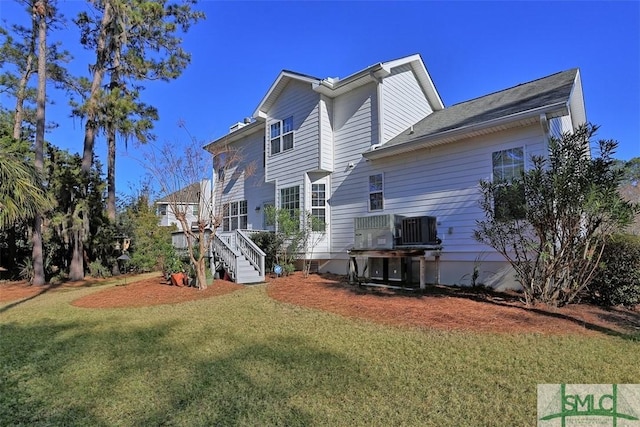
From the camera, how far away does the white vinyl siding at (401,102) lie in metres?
12.1

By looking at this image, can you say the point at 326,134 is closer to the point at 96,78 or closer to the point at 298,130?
the point at 298,130

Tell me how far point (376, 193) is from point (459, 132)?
3.35 meters

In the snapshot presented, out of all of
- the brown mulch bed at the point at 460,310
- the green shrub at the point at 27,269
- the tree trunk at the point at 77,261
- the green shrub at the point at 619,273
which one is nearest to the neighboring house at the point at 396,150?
the brown mulch bed at the point at 460,310

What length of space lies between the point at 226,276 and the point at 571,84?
456 inches

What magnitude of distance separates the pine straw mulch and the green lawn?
1.83 ft

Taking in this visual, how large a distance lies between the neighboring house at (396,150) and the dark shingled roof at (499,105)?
63 millimetres

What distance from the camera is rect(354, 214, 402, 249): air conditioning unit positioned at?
9.77m

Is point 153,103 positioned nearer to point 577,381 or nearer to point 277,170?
point 277,170

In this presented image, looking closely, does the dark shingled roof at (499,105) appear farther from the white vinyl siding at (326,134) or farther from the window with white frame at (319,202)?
the window with white frame at (319,202)

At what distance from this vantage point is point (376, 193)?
11.8 meters

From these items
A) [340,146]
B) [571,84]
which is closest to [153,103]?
[340,146]

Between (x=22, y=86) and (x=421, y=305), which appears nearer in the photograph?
(x=421, y=305)

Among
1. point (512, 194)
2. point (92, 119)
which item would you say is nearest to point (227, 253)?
point (512, 194)

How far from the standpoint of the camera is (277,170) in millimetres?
14617
